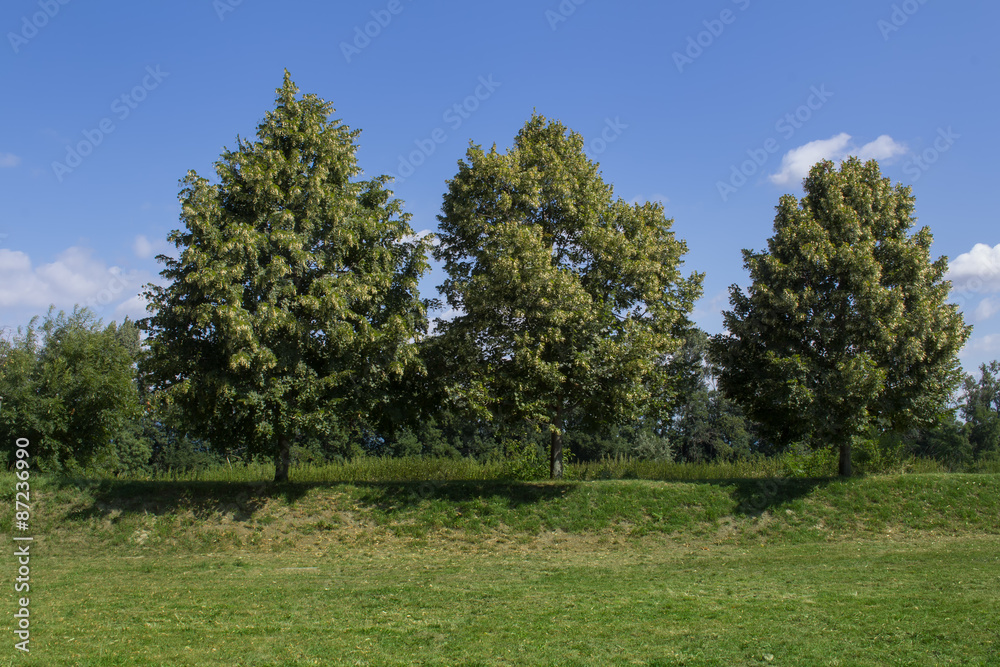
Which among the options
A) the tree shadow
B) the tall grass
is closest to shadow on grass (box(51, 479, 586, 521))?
the tall grass

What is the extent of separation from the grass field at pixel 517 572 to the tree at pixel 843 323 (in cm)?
263

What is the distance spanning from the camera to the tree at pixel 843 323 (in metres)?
21.9

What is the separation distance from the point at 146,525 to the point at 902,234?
84.7 ft

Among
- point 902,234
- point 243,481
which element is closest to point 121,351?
point 243,481

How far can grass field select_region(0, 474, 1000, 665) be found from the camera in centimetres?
906

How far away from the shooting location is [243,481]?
2252 cm

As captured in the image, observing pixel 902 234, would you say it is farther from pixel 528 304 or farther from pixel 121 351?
pixel 121 351

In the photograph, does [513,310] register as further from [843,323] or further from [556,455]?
[843,323]

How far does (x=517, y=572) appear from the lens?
1548cm

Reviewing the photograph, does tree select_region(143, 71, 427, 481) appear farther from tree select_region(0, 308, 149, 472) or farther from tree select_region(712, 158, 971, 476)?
tree select_region(712, 158, 971, 476)

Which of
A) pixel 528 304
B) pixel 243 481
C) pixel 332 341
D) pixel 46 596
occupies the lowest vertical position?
pixel 46 596

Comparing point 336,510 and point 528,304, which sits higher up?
point 528,304

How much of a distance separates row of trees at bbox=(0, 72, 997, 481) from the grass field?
2464mm

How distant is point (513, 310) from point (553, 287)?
1.54 m
